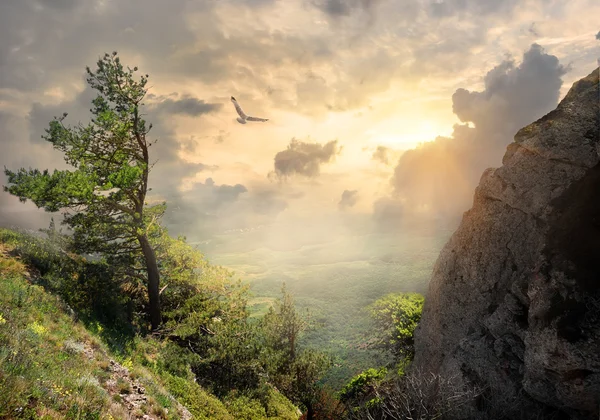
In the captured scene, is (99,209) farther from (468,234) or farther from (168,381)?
(468,234)

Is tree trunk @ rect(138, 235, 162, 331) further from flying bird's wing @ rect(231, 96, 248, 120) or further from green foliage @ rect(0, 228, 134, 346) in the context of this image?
flying bird's wing @ rect(231, 96, 248, 120)

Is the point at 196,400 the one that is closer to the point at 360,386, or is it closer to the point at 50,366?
the point at 50,366

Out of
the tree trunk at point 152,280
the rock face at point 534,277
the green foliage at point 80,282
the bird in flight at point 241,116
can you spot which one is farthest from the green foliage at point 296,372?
the bird in flight at point 241,116

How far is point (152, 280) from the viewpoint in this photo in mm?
21859

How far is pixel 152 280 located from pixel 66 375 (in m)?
12.8

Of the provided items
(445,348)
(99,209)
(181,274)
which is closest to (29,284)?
(99,209)

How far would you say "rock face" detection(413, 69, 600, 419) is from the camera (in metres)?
12.3

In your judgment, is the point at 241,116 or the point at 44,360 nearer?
the point at 44,360

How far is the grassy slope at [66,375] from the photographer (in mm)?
7758

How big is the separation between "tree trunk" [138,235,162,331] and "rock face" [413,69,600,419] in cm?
1902

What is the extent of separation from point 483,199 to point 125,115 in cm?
2209

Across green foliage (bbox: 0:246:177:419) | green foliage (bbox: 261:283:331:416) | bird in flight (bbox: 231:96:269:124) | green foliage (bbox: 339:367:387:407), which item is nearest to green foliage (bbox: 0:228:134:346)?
green foliage (bbox: 0:246:177:419)

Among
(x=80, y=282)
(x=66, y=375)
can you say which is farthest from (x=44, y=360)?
(x=80, y=282)

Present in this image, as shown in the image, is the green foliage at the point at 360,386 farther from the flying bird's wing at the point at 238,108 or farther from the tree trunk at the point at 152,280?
the flying bird's wing at the point at 238,108
